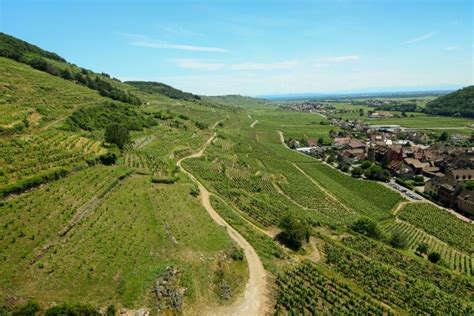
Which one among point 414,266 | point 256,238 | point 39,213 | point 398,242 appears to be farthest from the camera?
point 398,242

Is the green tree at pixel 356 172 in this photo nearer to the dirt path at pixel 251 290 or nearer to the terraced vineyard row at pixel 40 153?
the dirt path at pixel 251 290

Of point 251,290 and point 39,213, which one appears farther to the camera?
point 39,213

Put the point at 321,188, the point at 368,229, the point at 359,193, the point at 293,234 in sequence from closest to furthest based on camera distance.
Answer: the point at 293,234 → the point at 368,229 → the point at 359,193 → the point at 321,188

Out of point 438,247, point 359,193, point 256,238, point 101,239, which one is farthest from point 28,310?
point 359,193

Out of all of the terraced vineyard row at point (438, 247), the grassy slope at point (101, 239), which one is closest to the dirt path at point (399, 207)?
the terraced vineyard row at point (438, 247)

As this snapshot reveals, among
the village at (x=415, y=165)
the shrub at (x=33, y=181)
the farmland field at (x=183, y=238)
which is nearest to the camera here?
the farmland field at (x=183, y=238)

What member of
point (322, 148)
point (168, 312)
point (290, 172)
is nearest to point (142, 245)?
point (168, 312)

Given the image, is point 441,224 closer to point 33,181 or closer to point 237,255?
point 237,255
